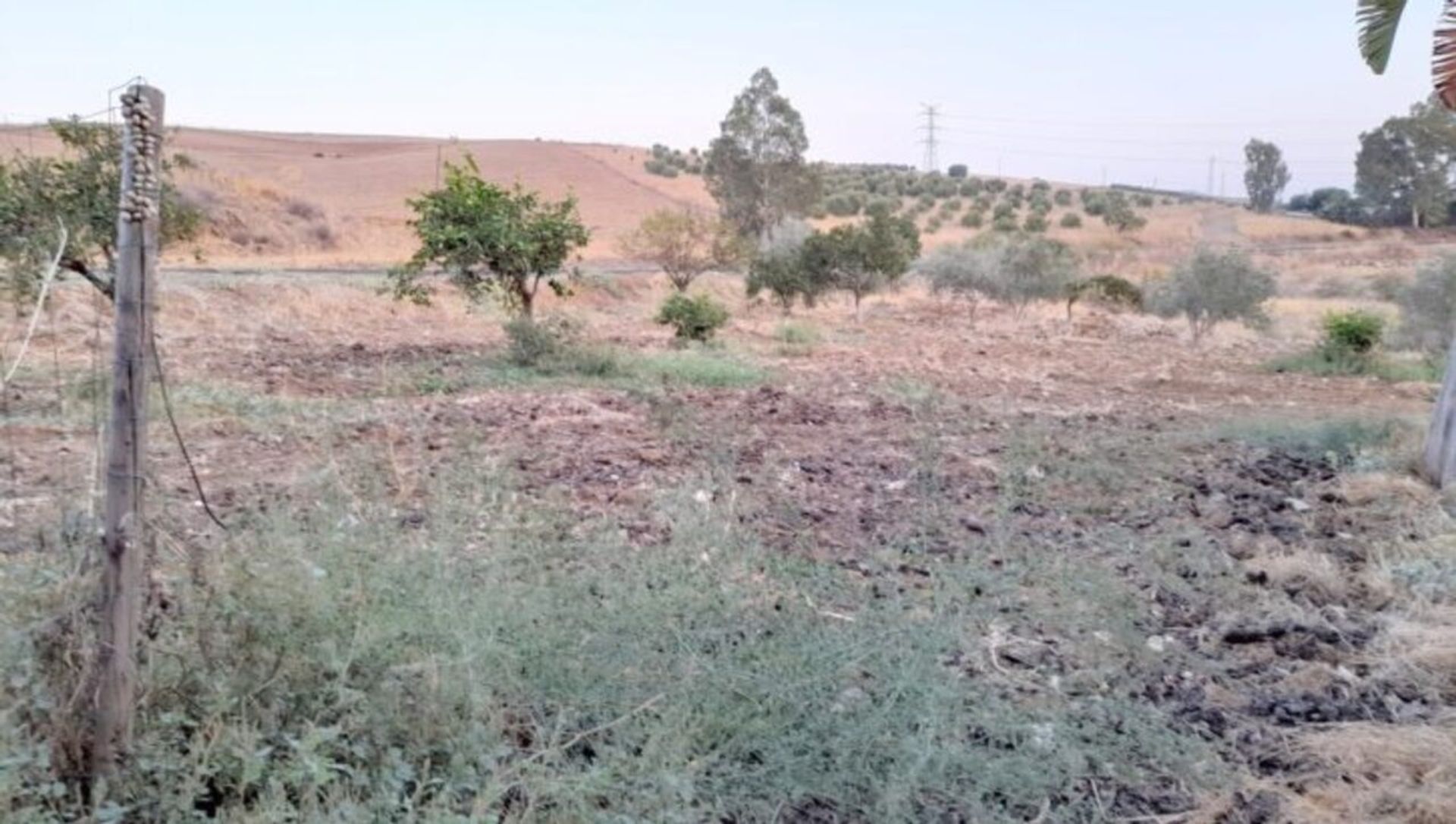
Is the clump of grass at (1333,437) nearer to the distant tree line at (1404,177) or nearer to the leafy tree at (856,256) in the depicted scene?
the leafy tree at (856,256)

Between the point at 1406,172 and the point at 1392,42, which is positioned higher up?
the point at 1406,172

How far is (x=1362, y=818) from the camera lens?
3.44 m

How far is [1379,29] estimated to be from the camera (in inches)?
310

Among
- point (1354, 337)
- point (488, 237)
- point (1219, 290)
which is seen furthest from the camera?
point (1219, 290)

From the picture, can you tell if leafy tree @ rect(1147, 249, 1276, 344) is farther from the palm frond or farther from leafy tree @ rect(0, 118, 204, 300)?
leafy tree @ rect(0, 118, 204, 300)

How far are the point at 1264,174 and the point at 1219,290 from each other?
56530mm

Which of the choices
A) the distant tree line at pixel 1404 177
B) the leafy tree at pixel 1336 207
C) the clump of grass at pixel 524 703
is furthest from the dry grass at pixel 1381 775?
the leafy tree at pixel 1336 207

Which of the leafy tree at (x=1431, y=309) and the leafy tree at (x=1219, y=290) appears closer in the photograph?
the leafy tree at (x=1431, y=309)

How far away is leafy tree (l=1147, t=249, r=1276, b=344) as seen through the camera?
1956cm

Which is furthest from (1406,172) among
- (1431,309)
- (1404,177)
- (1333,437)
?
(1333,437)

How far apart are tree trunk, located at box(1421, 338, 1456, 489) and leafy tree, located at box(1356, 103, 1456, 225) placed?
4855 centimetres

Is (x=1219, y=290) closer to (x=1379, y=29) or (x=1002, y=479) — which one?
(x=1379, y=29)

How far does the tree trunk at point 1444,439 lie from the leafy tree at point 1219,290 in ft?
40.3

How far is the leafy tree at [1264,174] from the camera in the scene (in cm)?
6806
